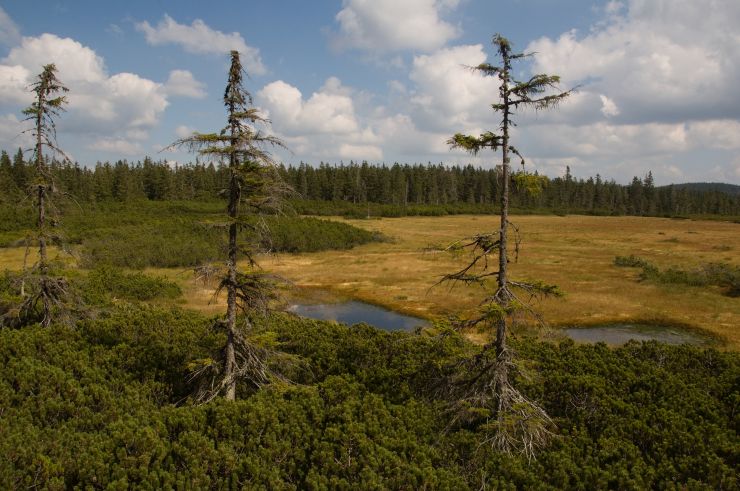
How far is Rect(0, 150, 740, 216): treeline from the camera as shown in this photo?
319 ft

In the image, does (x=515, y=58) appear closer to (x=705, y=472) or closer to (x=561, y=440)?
(x=561, y=440)

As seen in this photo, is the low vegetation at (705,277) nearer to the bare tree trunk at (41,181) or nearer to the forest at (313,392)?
the forest at (313,392)

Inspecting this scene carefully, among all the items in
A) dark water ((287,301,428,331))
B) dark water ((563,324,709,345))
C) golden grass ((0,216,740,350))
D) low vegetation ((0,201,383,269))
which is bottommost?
dark water ((287,301,428,331))

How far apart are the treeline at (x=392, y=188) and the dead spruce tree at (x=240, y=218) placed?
7455cm

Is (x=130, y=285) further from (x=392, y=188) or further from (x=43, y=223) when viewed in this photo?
(x=392, y=188)

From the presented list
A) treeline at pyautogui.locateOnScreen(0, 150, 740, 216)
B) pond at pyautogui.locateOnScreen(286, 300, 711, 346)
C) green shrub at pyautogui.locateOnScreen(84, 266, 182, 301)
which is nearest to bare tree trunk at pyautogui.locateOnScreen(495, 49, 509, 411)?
pond at pyautogui.locateOnScreen(286, 300, 711, 346)

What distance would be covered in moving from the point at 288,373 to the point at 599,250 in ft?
167

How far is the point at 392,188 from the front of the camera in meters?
132

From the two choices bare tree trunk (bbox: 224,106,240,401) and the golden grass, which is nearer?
bare tree trunk (bbox: 224,106,240,401)

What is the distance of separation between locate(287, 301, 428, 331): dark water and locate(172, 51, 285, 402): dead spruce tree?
50.7 ft

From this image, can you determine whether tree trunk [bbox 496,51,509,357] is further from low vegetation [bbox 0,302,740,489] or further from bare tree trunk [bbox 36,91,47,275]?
bare tree trunk [bbox 36,91,47,275]

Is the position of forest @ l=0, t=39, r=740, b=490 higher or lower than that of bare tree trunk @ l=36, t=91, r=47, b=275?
lower

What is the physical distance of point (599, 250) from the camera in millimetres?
55156

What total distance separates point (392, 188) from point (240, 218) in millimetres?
121674
